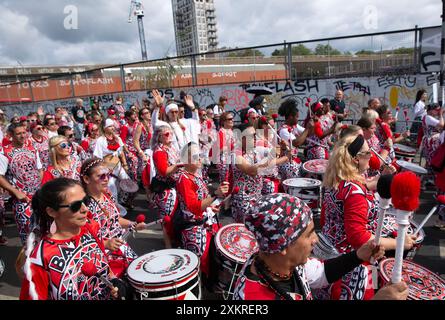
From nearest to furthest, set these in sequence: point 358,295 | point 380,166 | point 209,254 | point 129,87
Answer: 1. point 358,295
2. point 209,254
3. point 380,166
4. point 129,87

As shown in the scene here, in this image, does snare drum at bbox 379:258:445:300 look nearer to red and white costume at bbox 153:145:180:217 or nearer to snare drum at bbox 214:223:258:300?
snare drum at bbox 214:223:258:300

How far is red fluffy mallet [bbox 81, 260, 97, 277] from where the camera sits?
223 centimetres

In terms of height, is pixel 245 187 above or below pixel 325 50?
below

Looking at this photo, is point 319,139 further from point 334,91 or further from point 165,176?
point 334,91

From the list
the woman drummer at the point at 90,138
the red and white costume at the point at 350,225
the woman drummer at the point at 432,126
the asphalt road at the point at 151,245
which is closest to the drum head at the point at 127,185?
the asphalt road at the point at 151,245

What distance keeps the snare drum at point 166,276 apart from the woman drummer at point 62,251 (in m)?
0.25

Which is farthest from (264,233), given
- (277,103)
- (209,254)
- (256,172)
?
(277,103)

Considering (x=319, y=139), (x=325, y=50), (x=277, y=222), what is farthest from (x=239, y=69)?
(x=277, y=222)

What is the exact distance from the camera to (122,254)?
3.12 m

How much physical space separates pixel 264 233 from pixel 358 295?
3.94 feet

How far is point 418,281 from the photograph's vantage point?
2439mm

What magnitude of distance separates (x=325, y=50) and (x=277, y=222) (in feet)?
41.5

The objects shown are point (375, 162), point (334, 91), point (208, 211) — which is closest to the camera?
point (208, 211)
